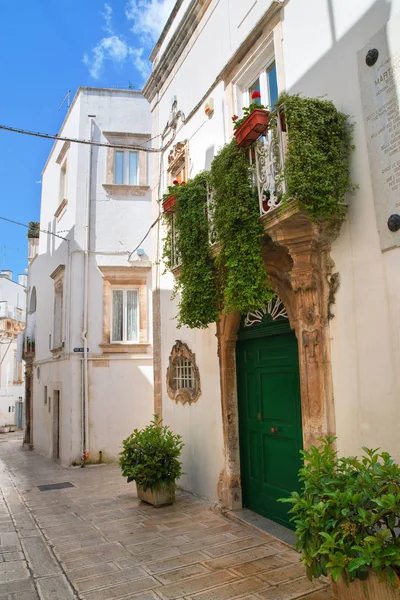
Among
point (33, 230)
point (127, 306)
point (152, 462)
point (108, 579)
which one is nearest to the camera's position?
point (108, 579)

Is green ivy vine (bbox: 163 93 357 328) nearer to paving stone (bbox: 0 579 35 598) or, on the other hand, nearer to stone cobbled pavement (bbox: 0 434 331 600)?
stone cobbled pavement (bbox: 0 434 331 600)

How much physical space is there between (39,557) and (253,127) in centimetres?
495

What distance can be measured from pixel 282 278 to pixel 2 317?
91.7ft

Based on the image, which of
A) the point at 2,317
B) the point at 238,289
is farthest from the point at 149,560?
the point at 2,317

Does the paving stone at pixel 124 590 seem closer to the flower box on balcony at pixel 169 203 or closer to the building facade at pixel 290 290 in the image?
the building facade at pixel 290 290

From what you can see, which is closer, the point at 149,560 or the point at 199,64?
the point at 149,560

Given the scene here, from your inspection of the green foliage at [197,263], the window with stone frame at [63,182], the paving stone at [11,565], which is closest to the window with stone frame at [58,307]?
the window with stone frame at [63,182]

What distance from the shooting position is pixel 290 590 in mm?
4012

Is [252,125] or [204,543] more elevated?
[252,125]

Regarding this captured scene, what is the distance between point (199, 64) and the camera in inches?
312

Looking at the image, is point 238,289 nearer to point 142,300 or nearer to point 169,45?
point 169,45

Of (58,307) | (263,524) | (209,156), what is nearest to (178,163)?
(209,156)

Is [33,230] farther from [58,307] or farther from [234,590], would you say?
[234,590]

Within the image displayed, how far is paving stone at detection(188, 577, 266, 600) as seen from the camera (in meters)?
3.96
